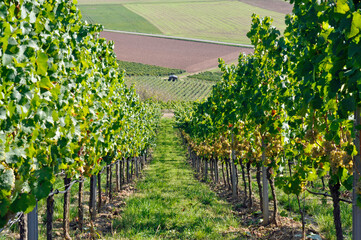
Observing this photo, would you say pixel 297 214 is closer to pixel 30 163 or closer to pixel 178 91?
pixel 30 163

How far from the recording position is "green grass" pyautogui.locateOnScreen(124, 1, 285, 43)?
75.6 m

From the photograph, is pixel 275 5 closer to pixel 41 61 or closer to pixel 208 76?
pixel 208 76

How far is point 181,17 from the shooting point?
281 ft

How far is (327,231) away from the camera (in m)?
6.71

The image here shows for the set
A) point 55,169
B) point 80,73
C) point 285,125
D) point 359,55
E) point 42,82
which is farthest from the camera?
point 80,73

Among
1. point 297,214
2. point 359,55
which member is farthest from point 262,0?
point 359,55

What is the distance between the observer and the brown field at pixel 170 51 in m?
64.9

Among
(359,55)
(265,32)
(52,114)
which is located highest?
(265,32)

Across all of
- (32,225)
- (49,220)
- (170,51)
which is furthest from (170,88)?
(32,225)

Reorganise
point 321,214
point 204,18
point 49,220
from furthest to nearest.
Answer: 1. point 204,18
2. point 321,214
3. point 49,220

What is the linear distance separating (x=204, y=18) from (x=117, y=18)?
70.5ft

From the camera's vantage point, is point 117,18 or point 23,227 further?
point 117,18

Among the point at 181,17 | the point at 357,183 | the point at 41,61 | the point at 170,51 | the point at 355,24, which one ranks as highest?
the point at 181,17

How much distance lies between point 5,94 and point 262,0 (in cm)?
9082
